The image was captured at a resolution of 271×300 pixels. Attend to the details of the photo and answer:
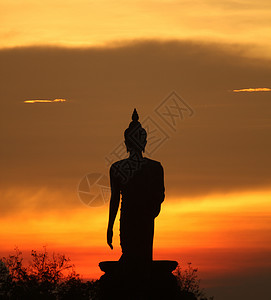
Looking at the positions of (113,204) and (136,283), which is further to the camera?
(113,204)

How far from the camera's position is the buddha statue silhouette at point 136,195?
22016 mm

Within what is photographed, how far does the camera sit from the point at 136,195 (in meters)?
22.1

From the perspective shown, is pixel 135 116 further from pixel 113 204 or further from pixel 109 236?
pixel 109 236

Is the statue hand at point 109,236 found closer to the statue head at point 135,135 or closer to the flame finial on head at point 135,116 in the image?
the statue head at point 135,135

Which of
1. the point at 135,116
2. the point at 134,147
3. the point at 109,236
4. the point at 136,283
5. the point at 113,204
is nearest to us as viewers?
the point at 136,283

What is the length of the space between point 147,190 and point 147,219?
2.31ft

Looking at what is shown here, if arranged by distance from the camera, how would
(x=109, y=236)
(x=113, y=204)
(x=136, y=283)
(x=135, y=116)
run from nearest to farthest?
(x=136, y=283), (x=135, y=116), (x=109, y=236), (x=113, y=204)

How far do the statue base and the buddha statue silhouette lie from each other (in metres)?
0.29

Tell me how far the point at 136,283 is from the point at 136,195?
2071 millimetres

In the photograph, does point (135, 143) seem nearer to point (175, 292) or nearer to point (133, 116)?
point (133, 116)

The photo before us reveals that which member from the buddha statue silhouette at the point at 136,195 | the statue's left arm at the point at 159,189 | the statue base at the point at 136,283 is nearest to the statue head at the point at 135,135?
the buddha statue silhouette at the point at 136,195

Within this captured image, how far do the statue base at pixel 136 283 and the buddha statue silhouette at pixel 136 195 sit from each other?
288 millimetres

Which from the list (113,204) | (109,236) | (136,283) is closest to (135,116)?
(113,204)

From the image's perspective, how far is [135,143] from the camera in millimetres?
22000
